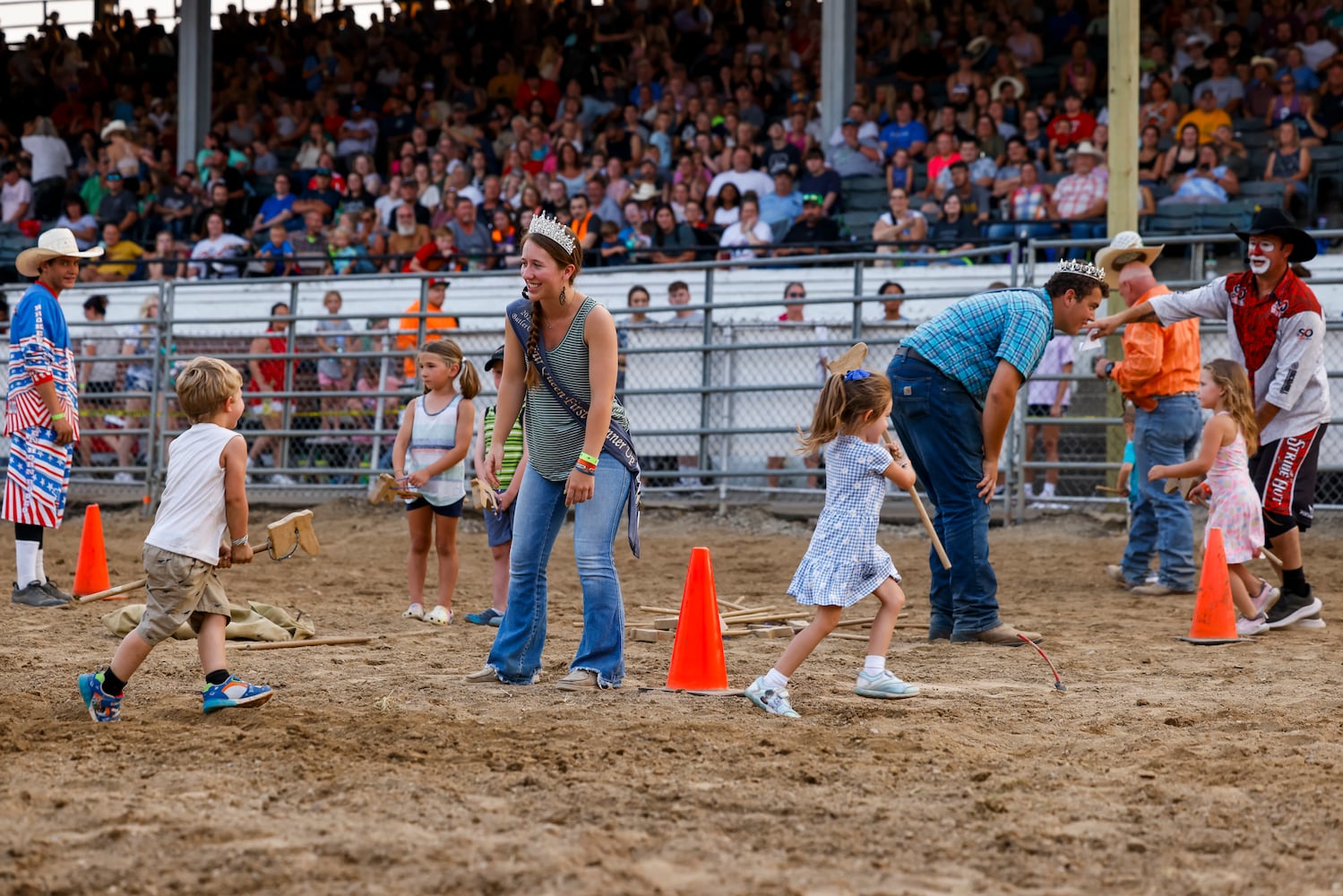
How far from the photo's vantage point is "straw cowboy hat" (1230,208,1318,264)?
22.5 ft

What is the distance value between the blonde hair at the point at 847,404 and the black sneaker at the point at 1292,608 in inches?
121

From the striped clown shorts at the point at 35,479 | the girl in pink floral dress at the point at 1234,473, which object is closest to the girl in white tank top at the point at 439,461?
the striped clown shorts at the point at 35,479

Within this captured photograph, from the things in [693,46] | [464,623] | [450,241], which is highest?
[693,46]

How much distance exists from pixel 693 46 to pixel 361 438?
7.09 m

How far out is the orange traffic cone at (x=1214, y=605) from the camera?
267 inches

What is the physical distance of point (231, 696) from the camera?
4.92 meters

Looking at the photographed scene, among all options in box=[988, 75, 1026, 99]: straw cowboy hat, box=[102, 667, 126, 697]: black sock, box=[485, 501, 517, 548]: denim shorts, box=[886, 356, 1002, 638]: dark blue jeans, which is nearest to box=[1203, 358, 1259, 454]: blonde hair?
box=[886, 356, 1002, 638]: dark blue jeans

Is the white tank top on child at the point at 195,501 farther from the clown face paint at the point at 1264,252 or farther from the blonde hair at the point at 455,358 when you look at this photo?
the clown face paint at the point at 1264,252

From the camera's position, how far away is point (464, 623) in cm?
759

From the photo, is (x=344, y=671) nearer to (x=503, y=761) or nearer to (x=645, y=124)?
(x=503, y=761)

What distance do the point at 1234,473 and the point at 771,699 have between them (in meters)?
3.39

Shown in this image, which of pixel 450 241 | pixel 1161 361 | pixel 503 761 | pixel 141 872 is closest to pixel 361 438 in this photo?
pixel 450 241

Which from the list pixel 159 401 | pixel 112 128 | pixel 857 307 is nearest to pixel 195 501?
pixel 857 307

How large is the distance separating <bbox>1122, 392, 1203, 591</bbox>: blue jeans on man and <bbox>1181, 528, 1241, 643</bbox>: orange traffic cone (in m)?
1.58
